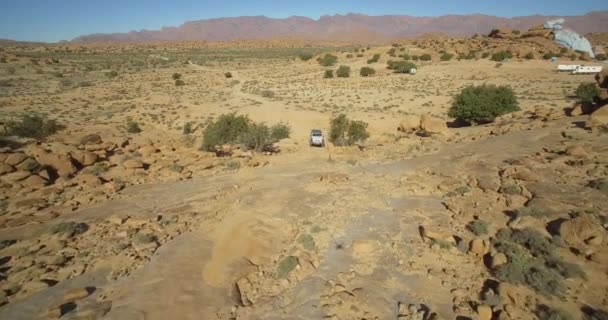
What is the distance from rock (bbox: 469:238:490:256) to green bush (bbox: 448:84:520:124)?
2047 cm

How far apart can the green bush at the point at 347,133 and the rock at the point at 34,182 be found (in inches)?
690

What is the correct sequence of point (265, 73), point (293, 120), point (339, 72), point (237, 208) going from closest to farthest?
1. point (237, 208)
2. point (293, 120)
3. point (339, 72)
4. point (265, 73)

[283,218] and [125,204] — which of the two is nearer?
[283,218]

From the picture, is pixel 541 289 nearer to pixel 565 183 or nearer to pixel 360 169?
pixel 565 183

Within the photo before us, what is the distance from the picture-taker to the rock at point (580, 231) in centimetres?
1036

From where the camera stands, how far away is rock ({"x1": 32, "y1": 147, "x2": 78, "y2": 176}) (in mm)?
19516

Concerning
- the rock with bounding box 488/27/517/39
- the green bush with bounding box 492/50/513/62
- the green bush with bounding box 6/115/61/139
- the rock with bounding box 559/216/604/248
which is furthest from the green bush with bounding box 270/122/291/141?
the rock with bounding box 488/27/517/39

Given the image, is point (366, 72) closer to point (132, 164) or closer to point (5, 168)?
point (132, 164)

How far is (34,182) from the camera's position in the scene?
17.9m

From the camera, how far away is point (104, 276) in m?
10.9

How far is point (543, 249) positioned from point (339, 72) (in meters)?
54.0

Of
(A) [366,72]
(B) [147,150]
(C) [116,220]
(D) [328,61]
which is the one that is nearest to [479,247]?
(C) [116,220]

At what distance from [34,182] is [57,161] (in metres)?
2.02

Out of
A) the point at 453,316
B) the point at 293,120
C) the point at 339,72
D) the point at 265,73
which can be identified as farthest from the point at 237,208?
the point at 265,73
